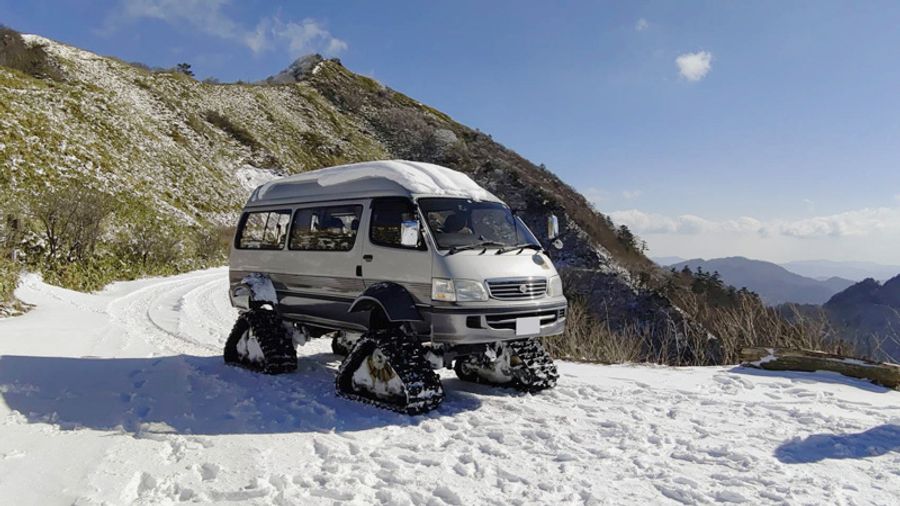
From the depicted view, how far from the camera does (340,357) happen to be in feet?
28.1

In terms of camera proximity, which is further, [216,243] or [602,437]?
[216,243]

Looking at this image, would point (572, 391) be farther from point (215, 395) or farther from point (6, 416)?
point (6, 416)

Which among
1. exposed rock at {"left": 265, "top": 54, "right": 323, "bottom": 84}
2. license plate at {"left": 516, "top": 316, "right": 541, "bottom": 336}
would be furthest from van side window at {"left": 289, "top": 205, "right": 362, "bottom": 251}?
exposed rock at {"left": 265, "top": 54, "right": 323, "bottom": 84}

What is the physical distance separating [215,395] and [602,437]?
4175mm

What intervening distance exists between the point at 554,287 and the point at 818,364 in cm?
416

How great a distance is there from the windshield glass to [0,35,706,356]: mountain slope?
4709 mm

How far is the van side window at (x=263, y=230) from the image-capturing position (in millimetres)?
7609

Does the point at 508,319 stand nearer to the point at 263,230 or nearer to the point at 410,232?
the point at 410,232

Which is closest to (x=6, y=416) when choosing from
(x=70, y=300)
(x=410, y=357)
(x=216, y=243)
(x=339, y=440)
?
(x=339, y=440)

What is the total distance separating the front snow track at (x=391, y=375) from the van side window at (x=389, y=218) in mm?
1035

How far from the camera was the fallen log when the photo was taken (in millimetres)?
6684

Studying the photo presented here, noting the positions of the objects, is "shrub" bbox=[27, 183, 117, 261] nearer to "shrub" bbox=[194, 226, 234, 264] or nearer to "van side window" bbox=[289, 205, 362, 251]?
"shrub" bbox=[194, 226, 234, 264]

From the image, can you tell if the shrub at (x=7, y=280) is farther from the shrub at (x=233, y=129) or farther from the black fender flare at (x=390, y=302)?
the shrub at (x=233, y=129)

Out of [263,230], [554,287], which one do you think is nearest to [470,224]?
[554,287]
